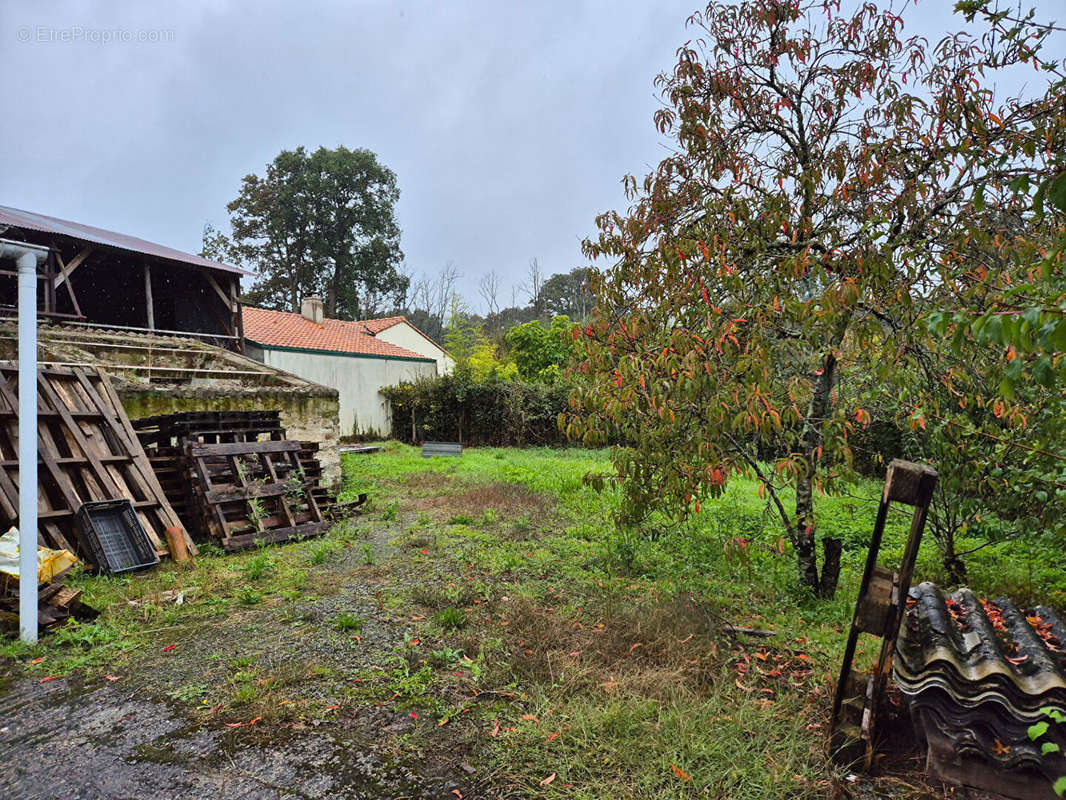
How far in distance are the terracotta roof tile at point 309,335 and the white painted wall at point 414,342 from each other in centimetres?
123

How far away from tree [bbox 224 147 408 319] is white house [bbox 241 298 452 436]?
943cm

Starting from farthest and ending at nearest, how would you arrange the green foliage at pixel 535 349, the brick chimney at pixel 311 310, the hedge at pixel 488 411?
1. the brick chimney at pixel 311 310
2. the green foliage at pixel 535 349
3. the hedge at pixel 488 411

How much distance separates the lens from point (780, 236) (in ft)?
11.8

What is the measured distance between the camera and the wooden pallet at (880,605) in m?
1.79

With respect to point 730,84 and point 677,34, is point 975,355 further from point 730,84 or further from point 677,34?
point 677,34

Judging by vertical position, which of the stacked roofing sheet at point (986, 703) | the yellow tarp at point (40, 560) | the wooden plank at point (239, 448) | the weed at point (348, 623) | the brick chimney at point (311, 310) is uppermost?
the brick chimney at point (311, 310)

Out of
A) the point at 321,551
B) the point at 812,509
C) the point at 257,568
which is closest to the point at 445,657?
the point at 257,568

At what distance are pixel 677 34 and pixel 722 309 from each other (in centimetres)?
233

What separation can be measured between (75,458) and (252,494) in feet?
5.00

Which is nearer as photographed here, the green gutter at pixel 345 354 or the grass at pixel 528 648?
the grass at pixel 528 648

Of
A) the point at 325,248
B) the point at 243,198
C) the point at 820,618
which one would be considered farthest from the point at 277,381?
the point at 243,198

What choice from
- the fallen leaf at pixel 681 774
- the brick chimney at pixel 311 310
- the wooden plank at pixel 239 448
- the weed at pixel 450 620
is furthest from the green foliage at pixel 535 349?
the fallen leaf at pixel 681 774

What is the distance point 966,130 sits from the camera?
3.02 m

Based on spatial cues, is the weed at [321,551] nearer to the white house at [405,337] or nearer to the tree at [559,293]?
the white house at [405,337]
